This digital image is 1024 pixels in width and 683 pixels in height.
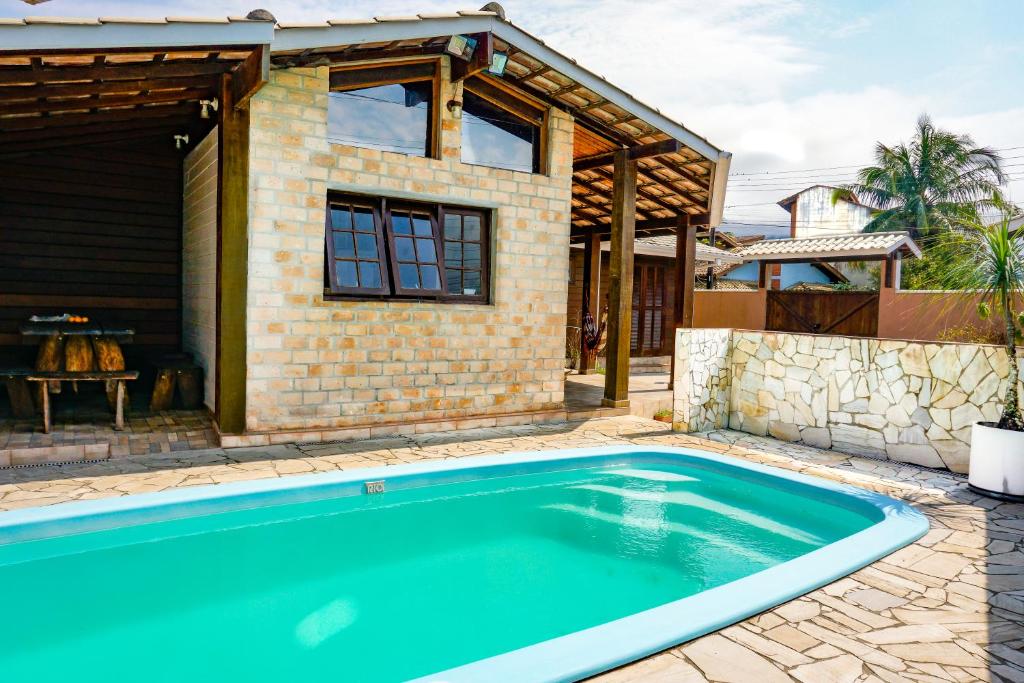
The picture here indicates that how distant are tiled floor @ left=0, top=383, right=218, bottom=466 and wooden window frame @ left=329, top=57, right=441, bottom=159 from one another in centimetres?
360

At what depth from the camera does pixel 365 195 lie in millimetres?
7863

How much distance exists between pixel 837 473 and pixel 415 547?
4301 mm

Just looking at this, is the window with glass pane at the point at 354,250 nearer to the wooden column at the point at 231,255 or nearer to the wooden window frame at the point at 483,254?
the wooden column at the point at 231,255

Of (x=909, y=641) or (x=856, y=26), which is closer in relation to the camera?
(x=909, y=641)

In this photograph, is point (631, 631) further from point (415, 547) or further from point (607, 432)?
point (607, 432)

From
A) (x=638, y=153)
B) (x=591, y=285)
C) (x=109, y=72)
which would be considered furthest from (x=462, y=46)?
(x=591, y=285)

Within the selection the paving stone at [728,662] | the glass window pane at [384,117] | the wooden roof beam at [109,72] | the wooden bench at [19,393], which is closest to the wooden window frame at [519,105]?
the glass window pane at [384,117]

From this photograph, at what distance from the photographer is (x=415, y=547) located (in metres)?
5.57

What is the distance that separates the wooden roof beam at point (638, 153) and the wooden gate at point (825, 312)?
9.51 meters

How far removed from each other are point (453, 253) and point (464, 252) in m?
0.16

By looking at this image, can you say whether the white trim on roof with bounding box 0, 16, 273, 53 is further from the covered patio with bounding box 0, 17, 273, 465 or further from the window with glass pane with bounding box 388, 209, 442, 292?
the window with glass pane with bounding box 388, 209, 442, 292

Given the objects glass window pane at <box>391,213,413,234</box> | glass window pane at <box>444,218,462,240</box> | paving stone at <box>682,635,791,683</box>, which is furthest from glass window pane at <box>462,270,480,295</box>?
paving stone at <box>682,635,791,683</box>

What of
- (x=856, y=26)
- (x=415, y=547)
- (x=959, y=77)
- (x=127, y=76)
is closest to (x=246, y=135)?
(x=127, y=76)

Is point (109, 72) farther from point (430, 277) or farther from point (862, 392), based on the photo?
point (862, 392)
